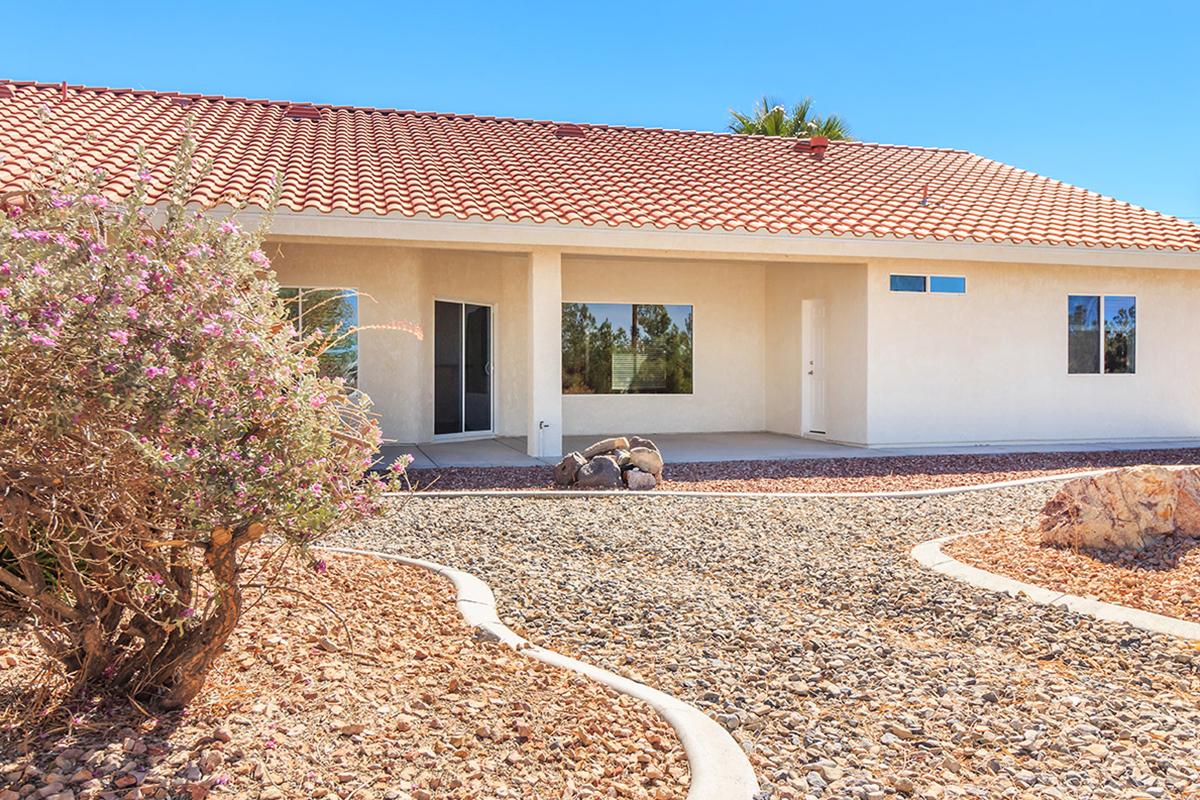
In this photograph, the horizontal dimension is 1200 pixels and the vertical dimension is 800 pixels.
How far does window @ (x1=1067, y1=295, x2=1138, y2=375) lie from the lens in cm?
1561

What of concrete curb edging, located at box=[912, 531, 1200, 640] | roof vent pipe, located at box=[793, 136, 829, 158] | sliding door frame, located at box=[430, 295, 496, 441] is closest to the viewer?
concrete curb edging, located at box=[912, 531, 1200, 640]

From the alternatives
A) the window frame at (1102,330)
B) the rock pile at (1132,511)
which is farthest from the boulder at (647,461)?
the window frame at (1102,330)

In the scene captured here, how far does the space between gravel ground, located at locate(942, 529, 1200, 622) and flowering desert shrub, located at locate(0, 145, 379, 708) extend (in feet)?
15.5

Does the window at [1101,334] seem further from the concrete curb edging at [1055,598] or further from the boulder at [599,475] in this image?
the concrete curb edging at [1055,598]

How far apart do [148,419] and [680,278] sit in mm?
14974

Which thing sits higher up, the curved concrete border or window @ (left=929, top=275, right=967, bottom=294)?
window @ (left=929, top=275, right=967, bottom=294)

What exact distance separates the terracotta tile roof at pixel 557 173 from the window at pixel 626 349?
2.44m

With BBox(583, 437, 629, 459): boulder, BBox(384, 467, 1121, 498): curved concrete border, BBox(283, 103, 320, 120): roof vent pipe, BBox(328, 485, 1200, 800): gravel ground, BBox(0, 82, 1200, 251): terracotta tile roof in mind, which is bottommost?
BBox(328, 485, 1200, 800): gravel ground

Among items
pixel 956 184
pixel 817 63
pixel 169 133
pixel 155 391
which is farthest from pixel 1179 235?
pixel 155 391

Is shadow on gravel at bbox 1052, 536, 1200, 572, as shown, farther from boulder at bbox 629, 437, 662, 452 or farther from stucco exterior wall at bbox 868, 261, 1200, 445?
stucco exterior wall at bbox 868, 261, 1200, 445

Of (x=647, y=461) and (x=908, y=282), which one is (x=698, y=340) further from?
(x=647, y=461)

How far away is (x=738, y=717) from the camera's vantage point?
157 inches

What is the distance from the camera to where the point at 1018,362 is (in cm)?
1537

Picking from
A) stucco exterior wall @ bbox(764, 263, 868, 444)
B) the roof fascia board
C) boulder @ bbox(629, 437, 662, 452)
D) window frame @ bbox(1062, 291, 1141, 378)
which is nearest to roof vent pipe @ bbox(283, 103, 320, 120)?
the roof fascia board
